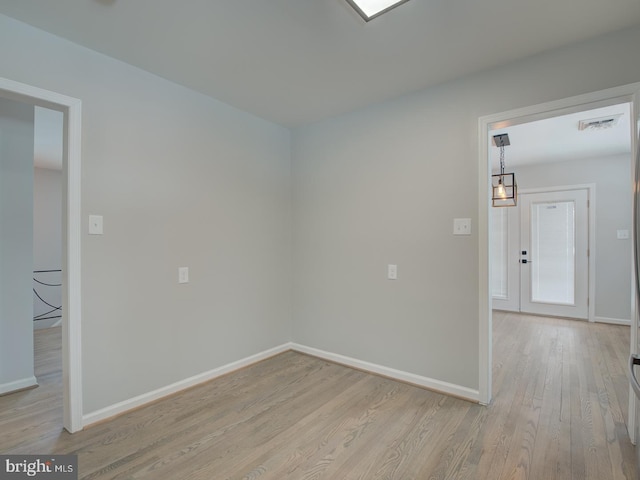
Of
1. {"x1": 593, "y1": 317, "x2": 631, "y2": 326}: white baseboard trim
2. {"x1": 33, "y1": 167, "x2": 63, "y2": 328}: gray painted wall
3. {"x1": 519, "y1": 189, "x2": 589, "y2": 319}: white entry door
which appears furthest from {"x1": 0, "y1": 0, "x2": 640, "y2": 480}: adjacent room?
{"x1": 33, "y1": 167, "x2": 63, "y2": 328}: gray painted wall

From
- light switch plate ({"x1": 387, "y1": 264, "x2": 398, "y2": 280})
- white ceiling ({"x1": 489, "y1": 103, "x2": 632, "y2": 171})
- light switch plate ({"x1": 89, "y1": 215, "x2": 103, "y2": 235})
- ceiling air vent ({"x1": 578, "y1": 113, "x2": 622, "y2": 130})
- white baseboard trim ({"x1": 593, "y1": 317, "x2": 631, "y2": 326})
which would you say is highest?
white ceiling ({"x1": 489, "y1": 103, "x2": 632, "y2": 171})

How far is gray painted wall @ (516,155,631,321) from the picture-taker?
4.79 metres

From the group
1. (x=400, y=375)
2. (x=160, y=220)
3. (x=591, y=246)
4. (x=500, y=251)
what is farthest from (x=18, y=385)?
(x=591, y=246)

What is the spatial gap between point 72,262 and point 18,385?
1628mm

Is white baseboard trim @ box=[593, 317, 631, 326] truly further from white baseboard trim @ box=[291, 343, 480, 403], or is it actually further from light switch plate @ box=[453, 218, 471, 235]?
light switch plate @ box=[453, 218, 471, 235]

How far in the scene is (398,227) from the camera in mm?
2902

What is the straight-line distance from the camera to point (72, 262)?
6.77ft

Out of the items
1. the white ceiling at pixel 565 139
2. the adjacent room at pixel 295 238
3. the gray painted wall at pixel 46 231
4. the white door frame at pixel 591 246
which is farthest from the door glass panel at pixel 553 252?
the gray painted wall at pixel 46 231

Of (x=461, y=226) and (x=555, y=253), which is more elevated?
(x=461, y=226)

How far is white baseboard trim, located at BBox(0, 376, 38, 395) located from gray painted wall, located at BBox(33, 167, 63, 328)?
406 centimetres

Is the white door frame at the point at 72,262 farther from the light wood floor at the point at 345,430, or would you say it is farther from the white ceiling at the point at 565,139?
the white ceiling at the point at 565,139

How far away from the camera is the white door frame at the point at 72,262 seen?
6.77 ft

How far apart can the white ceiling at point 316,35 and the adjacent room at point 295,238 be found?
0.05 ft

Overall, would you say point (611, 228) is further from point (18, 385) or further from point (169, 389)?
point (18, 385)
